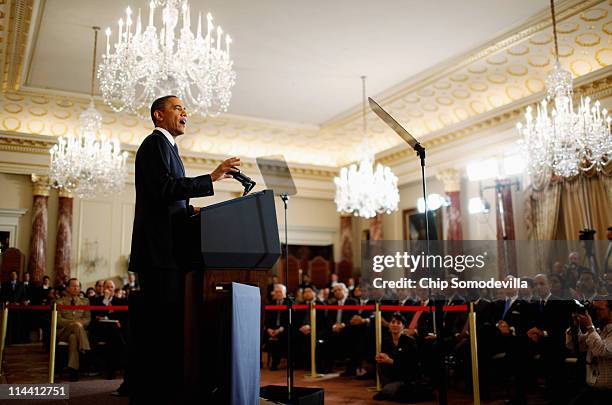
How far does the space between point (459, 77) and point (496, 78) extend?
1.97 feet

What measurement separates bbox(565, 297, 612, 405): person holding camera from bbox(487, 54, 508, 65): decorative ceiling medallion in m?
5.49

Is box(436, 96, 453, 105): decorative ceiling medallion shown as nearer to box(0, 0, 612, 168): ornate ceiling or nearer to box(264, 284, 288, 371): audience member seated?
box(0, 0, 612, 168): ornate ceiling

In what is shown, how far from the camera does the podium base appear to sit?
12.3ft

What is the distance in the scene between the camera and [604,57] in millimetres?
8211

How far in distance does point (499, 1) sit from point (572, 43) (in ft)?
5.43

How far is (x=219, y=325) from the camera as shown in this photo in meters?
2.40

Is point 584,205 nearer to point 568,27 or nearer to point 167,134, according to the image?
point 568,27

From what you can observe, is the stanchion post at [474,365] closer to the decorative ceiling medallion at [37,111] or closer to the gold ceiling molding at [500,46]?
the gold ceiling molding at [500,46]

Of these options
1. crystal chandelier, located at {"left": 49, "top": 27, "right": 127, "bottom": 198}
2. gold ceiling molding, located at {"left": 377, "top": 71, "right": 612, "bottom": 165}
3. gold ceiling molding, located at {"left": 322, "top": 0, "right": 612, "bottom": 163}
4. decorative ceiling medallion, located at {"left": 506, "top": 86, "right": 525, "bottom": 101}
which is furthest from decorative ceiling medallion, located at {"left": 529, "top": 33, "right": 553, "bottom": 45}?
crystal chandelier, located at {"left": 49, "top": 27, "right": 127, "bottom": 198}

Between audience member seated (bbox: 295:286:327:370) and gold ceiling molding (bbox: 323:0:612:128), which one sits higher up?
gold ceiling molding (bbox: 323:0:612:128)

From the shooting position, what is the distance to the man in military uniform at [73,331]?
685 centimetres

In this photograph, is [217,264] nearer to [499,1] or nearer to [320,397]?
[320,397]

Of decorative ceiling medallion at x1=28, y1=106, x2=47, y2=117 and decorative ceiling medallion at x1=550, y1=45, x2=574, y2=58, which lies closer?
decorative ceiling medallion at x1=550, y1=45, x2=574, y2=58

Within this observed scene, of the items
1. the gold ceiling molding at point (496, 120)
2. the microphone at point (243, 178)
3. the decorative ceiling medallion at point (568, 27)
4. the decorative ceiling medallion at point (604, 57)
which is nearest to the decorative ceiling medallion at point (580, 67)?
the decorative ceiling medallion at point (604, 57)
